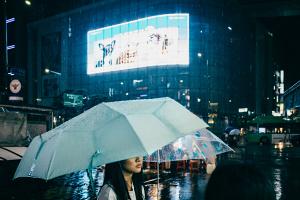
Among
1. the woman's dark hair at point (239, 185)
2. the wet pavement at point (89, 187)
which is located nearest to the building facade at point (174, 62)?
the wet pavement at point (89, 187)

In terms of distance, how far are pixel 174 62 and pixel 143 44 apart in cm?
600

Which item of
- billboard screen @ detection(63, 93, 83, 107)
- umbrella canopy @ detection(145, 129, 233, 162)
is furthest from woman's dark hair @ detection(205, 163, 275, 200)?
billboard screen @ detection(63, 93, 83, 107)

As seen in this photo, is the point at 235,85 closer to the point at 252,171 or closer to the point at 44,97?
the point at 44,97

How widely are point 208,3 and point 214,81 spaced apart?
1349cm

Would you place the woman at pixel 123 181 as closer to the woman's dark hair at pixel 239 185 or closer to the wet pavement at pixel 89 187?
the woman's dark hair at pixel 239 185

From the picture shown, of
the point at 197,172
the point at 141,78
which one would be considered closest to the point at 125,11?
the point at 141,78

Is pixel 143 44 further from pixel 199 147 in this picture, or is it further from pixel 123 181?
pixel 123 181

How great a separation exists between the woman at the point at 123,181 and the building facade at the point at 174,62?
49.8 metres

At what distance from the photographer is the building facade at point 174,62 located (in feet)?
Answer: 181

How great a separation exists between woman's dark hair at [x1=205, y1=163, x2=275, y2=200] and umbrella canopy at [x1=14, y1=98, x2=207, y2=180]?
1.34m

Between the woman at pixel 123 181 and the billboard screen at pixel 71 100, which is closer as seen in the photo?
the woman at pixel 123 181

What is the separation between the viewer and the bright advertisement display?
52938mm

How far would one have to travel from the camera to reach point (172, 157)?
5.82 m

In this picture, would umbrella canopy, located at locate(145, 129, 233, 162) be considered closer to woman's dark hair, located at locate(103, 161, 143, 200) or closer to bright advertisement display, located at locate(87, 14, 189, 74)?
woman's dark hair, located at locate(103, 161, 143, 200)
